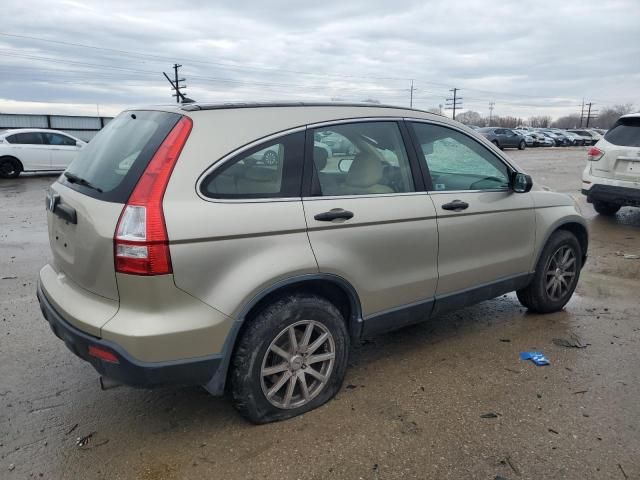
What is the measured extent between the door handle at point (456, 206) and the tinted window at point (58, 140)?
15210 mm

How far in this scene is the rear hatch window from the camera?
103 inches

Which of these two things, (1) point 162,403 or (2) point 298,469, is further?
(1) point 162,403

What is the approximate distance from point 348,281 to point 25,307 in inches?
128

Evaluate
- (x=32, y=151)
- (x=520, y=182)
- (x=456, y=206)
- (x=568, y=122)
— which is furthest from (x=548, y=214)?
(x=568, y=122)

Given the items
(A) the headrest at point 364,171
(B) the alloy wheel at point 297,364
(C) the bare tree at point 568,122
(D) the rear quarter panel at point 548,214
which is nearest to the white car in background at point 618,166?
(D) the rear quarter panel at point 548,214

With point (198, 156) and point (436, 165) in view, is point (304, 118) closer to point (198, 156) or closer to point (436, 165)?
point (198, 156)

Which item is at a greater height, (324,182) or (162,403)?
(324,182)

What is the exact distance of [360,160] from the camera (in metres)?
3.32

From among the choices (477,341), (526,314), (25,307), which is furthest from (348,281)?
(25,307)

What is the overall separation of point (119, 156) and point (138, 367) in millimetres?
1159

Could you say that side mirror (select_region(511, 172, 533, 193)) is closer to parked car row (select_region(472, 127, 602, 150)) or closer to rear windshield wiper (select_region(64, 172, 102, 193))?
rear windshield wiper (select_region(64, 172, 102, 193))

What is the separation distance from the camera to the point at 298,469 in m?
2.62

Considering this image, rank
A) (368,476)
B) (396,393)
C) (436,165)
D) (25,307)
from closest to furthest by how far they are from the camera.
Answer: (368,476), (396,393), (436,165), (25,307)

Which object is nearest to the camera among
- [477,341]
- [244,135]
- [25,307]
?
[244,135]
